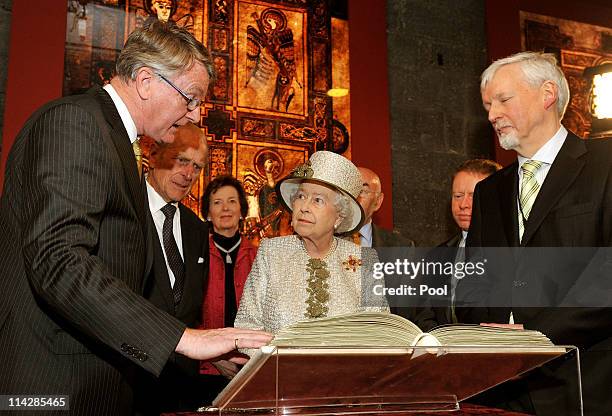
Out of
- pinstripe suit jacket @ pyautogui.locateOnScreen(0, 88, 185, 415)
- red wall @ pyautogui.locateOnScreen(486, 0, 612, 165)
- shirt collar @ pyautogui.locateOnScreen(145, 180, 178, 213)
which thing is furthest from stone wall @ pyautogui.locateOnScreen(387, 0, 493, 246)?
pinstripe suit jacket @ pyautogui.locateOnScreen(0, 88, 185, 415)

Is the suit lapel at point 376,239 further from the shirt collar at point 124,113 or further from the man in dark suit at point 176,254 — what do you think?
the shirt collar at point 124,113

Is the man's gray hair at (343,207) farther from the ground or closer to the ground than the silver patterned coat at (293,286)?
farther from the ground

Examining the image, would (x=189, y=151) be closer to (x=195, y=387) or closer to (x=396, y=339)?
(x=195, y=387)

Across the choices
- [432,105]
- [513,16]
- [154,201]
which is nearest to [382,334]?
[154,201]

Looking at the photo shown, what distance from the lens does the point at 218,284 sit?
13.1 feet

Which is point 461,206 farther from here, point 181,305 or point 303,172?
point 181,305

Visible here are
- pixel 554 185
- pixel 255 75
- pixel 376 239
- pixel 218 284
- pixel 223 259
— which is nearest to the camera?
pixel 554 185

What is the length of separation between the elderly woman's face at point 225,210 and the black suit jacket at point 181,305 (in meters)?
0.69

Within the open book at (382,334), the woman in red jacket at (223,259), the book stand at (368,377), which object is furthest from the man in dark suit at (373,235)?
the open book at (382,334)

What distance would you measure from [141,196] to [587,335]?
4.55 feet

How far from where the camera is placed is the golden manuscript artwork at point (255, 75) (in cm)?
496

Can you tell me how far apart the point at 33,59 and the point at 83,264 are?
12.1 feet

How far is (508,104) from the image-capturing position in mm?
2752

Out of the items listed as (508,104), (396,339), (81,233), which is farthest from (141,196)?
(508,104)
